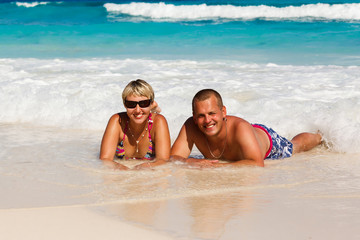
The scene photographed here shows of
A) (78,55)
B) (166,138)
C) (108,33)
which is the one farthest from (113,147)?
(108,33)

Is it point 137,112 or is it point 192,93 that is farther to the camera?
point 192,93

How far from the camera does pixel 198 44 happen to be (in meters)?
15.2

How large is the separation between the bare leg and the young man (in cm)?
14

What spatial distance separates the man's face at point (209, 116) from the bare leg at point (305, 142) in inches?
47.4

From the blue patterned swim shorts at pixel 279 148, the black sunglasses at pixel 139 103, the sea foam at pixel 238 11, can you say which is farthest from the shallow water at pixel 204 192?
the sea foam at pixel 238 11

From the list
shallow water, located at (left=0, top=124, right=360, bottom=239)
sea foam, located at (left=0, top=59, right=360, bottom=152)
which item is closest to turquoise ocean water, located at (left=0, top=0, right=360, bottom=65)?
sea foam, located at (left=0, top=59, right=360, bottom=152)

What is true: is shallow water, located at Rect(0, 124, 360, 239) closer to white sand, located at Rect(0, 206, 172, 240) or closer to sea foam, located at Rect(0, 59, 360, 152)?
white sand, located at Rect(0, 206, 172, 240)

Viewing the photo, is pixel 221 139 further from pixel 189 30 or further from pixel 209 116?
pixel 189 30

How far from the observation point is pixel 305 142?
5547mm

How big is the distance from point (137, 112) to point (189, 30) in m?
14.5

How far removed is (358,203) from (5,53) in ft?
41.4

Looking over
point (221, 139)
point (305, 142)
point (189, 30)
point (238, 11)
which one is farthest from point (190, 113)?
point (238, 11)

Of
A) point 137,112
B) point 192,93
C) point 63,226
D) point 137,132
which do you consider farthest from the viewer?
point 192,93

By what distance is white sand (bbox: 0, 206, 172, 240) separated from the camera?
9.73 feet
